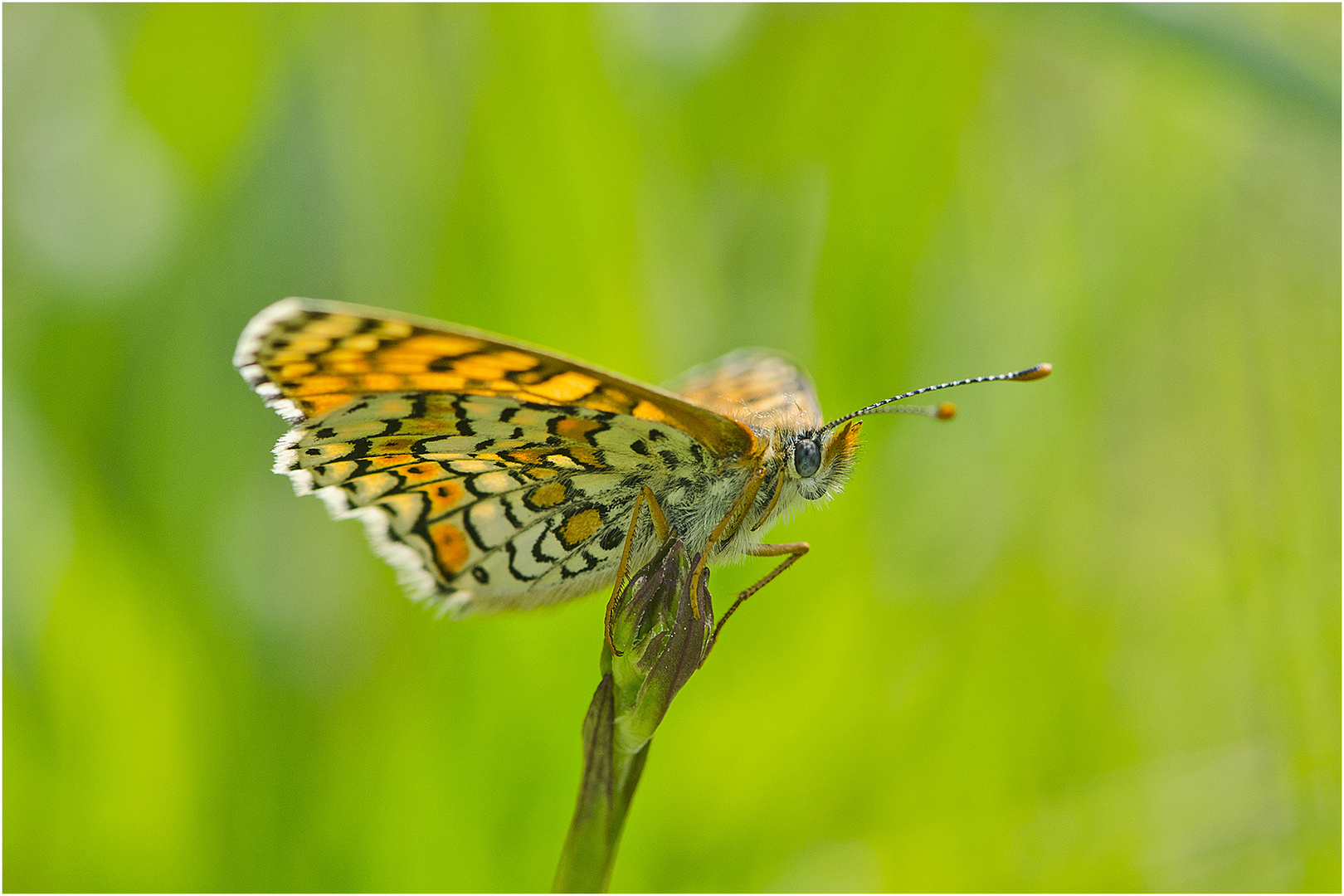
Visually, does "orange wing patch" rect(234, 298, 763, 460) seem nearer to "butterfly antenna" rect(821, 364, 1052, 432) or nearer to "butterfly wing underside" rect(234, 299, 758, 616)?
"butterfly wing underside" rect(234, 299, 758, 616)

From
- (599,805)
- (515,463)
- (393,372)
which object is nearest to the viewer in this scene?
(599,805)

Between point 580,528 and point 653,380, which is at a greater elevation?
point 653,380

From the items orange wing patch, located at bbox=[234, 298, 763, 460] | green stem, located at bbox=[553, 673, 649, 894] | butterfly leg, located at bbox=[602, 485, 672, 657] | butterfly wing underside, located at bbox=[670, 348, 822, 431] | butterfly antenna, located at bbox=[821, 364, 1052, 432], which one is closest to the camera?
green stem, located at bbox=[553, 673, 649, 894]

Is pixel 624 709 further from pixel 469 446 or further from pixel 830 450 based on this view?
pixel 830 450

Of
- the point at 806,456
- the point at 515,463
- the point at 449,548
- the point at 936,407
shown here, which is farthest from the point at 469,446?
the point at 936,407

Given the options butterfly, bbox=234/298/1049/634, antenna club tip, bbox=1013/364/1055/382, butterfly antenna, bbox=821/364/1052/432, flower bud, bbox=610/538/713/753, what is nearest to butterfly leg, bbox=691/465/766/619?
butterfly, bbox=234/298/1049/634

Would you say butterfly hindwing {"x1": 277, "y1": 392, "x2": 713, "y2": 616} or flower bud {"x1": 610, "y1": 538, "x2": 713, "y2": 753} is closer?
flower bud {"x1": 610, "y1": 538, "x2": 713, "y2": 753}

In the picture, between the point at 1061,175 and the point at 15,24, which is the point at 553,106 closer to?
the point at 15,24

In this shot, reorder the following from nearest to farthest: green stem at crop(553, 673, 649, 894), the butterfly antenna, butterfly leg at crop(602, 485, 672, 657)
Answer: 1. green stem at crop(553, 673, 649, 894)
2. butterfly leg at crop(602, 485, 672, 657)
3. the butterfly antenna
